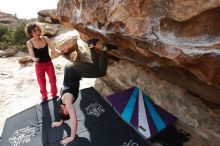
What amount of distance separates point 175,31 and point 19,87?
6.15 meters

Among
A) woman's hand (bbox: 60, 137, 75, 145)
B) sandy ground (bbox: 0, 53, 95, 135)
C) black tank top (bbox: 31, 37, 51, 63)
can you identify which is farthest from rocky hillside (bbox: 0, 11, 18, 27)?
woman's hand (bbox: 60, 137, 75, 145)

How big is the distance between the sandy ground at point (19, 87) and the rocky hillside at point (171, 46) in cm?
238

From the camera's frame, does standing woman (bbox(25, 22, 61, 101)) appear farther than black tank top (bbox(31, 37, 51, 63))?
No

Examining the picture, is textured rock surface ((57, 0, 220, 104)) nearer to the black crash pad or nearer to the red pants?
the black crash pad

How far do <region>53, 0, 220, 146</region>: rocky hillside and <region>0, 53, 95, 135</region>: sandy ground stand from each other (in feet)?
7.80

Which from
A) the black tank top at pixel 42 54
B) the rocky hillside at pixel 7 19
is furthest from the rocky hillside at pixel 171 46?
the rocky hillside at pixel 7 19

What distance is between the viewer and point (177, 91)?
200 inches

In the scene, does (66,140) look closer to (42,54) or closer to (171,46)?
(42,54)

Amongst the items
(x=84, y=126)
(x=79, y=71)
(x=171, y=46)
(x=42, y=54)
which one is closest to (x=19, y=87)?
(x=42, y=54)

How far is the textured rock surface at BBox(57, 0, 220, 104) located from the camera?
2.92 metres

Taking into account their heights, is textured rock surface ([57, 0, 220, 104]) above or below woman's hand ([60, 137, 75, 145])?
above

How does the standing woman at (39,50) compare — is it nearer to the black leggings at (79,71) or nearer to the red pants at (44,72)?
the red pants at (44,72)

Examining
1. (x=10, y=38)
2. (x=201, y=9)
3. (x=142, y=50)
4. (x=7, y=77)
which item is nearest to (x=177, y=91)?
(x=142, y=50)

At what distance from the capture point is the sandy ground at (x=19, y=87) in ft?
22.7
